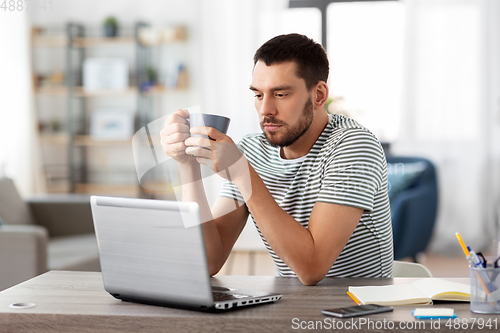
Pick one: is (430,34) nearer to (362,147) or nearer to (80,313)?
(362,147)

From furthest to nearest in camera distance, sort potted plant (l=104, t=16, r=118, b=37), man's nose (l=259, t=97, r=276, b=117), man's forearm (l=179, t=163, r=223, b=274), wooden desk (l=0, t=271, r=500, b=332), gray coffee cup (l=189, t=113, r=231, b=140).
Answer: potted plant (l=104, t=16, r=118, b=37) < man's nose (l=259, t=97, r=276, b=117) < man's forearm (l=179, t=163, r=223, b=274) < gray coffee cup (l=189, t=113, r=231, b=140) < wooden desk (l=0, t=271, r=500, b=332)

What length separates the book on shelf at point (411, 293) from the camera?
941 millimetres

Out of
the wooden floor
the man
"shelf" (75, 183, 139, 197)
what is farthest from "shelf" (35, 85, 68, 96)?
the man

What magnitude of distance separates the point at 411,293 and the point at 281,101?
0.54 m

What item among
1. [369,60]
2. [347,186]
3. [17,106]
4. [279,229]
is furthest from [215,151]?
[17,106]

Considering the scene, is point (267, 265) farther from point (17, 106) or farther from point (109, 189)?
point (17, 106)

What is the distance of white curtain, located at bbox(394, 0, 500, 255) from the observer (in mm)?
4172

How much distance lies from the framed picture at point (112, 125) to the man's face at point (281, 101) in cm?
339

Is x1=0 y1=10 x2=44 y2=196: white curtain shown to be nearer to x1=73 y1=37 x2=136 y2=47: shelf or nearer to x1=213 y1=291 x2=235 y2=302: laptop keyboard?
x1=73 y1=37 x2=136 y2=47: shelf

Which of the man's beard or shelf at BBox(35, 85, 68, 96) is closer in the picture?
the man's beard


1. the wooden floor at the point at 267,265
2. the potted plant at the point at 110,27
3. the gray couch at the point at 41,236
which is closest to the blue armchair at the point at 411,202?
the wooden floor at the point at 267,265

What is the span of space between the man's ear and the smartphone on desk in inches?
24.1

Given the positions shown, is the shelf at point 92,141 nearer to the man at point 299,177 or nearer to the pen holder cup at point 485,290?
the man at point 299,177

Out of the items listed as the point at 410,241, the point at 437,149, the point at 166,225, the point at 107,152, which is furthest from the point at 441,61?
the point at 166,225
